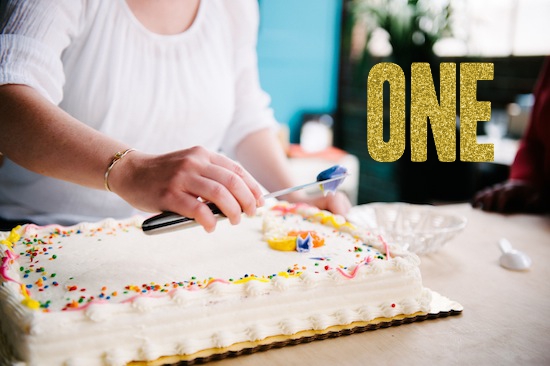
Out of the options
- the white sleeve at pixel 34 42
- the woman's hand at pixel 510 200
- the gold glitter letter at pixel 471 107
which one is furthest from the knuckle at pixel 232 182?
the woman's hand at pixel 510 200

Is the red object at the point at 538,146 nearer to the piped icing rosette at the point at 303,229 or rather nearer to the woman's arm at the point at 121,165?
the piped icing rosette at the point at 303,229

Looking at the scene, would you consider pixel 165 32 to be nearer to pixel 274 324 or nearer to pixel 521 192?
pixel 274 324

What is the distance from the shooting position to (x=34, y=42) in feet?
3.58

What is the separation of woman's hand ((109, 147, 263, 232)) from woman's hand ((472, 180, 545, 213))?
46.0 inches

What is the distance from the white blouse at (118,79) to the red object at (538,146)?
1.16 metres

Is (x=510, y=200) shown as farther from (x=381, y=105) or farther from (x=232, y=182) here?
(x=232, y=182)

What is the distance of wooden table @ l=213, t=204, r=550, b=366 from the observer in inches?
32.4

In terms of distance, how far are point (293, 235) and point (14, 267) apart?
56 cm

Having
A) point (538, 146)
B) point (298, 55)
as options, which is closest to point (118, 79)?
point (538, 146)

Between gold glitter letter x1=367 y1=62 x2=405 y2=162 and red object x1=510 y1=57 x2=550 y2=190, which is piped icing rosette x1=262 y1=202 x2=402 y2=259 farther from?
red object x1=510 y1=57 x2=550 y2=190

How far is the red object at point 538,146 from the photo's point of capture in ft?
6.17

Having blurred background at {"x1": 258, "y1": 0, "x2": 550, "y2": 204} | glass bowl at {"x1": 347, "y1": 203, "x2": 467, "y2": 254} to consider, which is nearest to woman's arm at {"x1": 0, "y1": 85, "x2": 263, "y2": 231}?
glass bowl at {"x1": 347, "y1": 203, "x2": 467, "y2": 254}

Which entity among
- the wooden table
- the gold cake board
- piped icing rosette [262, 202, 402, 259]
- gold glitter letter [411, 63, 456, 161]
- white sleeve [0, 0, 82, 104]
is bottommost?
the wooden table

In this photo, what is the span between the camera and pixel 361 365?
0.80 m
